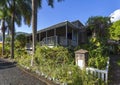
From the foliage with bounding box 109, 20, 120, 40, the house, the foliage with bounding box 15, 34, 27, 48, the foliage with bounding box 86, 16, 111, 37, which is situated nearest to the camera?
the house

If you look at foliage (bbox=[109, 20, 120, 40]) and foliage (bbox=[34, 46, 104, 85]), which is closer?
foliage (bbox=[34, 46, 104, 85])

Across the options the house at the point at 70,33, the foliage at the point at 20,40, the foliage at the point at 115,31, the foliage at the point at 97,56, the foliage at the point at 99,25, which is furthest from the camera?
the foliage at the point at 20,40

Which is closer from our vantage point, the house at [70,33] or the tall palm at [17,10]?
the house at [70,33]

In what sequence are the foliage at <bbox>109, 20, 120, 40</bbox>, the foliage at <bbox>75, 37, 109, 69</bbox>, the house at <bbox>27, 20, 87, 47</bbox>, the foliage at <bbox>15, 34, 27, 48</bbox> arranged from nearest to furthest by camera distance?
the foliage at <bbox>75, 37, 109, 69</bbox>
the house at <bbox>27, 20, 87, 47</bbox>
the foliage at <bbox>109, 20, 120, 40</bbox>
the foliage at <bbox>15, 34, 27, 48</bbox>

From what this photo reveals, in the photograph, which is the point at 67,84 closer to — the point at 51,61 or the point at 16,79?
the point at 16,79

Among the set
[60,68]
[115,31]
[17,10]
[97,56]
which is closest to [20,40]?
[17,10]

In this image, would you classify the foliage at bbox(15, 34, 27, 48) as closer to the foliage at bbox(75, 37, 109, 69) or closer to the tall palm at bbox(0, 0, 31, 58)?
the tall palm at bbox(0, 0, 31, 58)

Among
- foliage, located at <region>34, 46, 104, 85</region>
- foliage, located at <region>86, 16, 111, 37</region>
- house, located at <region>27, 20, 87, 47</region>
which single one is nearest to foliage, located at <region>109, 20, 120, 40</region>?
foliage, located at <region>86, 16, 111, 37</region>

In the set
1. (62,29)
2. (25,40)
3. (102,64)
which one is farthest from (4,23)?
(102,64)

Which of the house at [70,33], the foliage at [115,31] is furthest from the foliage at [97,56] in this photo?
the foliage at [115,31]

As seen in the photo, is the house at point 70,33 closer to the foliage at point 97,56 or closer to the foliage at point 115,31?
the foliage at point 97,56

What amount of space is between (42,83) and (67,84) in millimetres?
1515

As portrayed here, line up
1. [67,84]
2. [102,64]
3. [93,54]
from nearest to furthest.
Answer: [67,84] → [102,64] → [93,54]

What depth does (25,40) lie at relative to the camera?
123ft
